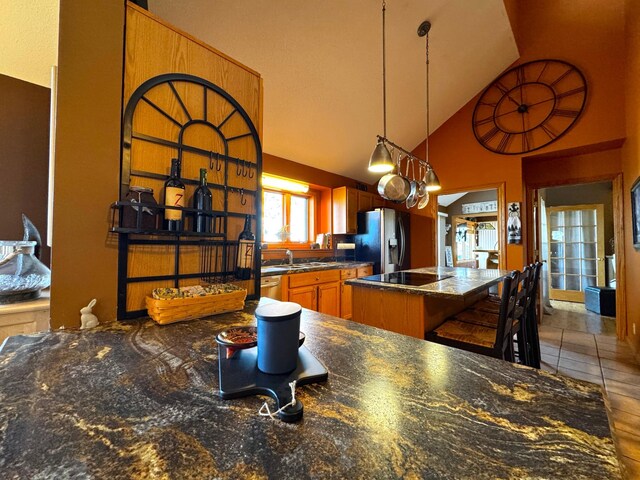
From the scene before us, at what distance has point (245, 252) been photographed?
4.65 feet

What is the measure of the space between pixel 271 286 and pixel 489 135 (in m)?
3.81

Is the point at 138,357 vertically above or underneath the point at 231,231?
underneath

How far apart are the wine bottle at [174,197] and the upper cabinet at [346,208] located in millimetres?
3260

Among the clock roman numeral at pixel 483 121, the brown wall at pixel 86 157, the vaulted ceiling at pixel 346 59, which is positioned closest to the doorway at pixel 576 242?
the clock roman numeral at pixel 483 121

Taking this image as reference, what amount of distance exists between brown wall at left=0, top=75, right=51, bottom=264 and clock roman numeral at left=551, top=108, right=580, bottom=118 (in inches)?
210

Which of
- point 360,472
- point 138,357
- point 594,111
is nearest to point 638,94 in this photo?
point 594,111

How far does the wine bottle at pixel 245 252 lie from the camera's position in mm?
1411

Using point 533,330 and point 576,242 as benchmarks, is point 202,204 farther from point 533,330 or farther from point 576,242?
point 576,242

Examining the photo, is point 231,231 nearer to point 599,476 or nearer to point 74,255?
point 74,255

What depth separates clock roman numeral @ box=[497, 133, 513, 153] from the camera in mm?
3883

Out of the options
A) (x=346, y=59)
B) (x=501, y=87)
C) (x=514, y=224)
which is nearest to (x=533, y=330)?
(x=514, y=224)

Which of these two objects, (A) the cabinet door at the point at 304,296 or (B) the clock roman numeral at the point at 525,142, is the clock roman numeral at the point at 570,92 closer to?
(B) the clock roman numeral at the point at 525,142

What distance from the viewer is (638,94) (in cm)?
259

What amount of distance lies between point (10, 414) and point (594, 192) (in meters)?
7.83
